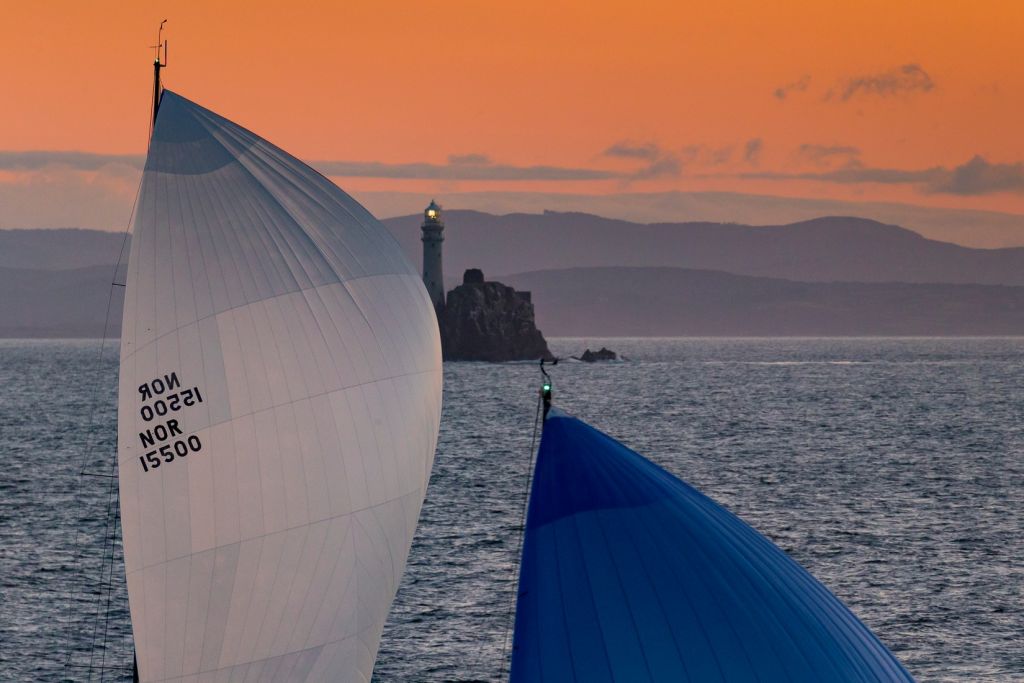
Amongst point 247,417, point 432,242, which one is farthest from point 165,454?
point 432,242

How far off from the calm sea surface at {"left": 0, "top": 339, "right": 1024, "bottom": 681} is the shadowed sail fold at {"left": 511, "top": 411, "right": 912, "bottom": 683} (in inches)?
800

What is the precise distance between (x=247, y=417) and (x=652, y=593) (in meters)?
5.50

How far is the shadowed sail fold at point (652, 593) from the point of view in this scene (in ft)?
41.9

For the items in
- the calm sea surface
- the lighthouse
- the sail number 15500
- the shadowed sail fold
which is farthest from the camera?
the lighthouse

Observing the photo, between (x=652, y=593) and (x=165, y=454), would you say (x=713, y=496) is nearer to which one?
(x=165, y=454)

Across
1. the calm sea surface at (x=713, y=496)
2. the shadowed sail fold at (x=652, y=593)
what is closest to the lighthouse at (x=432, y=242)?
the calm sea surface at (x=713, y=496)

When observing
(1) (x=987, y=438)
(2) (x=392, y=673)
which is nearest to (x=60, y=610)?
(2) (x=392, y=673)

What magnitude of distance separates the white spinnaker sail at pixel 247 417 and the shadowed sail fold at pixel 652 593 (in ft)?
11.3

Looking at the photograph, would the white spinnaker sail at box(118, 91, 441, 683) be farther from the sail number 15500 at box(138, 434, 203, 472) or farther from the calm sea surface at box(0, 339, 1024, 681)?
the calm sea surface at box(0, 339, 1024, 681)

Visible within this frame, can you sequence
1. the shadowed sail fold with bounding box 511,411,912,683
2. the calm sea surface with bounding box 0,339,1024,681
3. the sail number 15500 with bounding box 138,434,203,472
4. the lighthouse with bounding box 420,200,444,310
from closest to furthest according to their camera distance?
the shadowed sail fold with bounding box 511,411,912,683 < the sail number 15500 with bounding box 138,434,203,472 < the calm sea surface with bounding box 0,339,1024,681 < the lighthouse with bounding box 420,200,444,310

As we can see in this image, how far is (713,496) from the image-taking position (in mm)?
60500

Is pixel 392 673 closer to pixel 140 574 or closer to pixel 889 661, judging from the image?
pixel 140 574

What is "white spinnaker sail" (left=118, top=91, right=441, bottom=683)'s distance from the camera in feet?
51.9

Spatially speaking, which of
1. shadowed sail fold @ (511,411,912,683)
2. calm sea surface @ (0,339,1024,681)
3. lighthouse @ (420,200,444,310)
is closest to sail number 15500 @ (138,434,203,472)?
shadowed sail fold @ (511,411,912,683)
